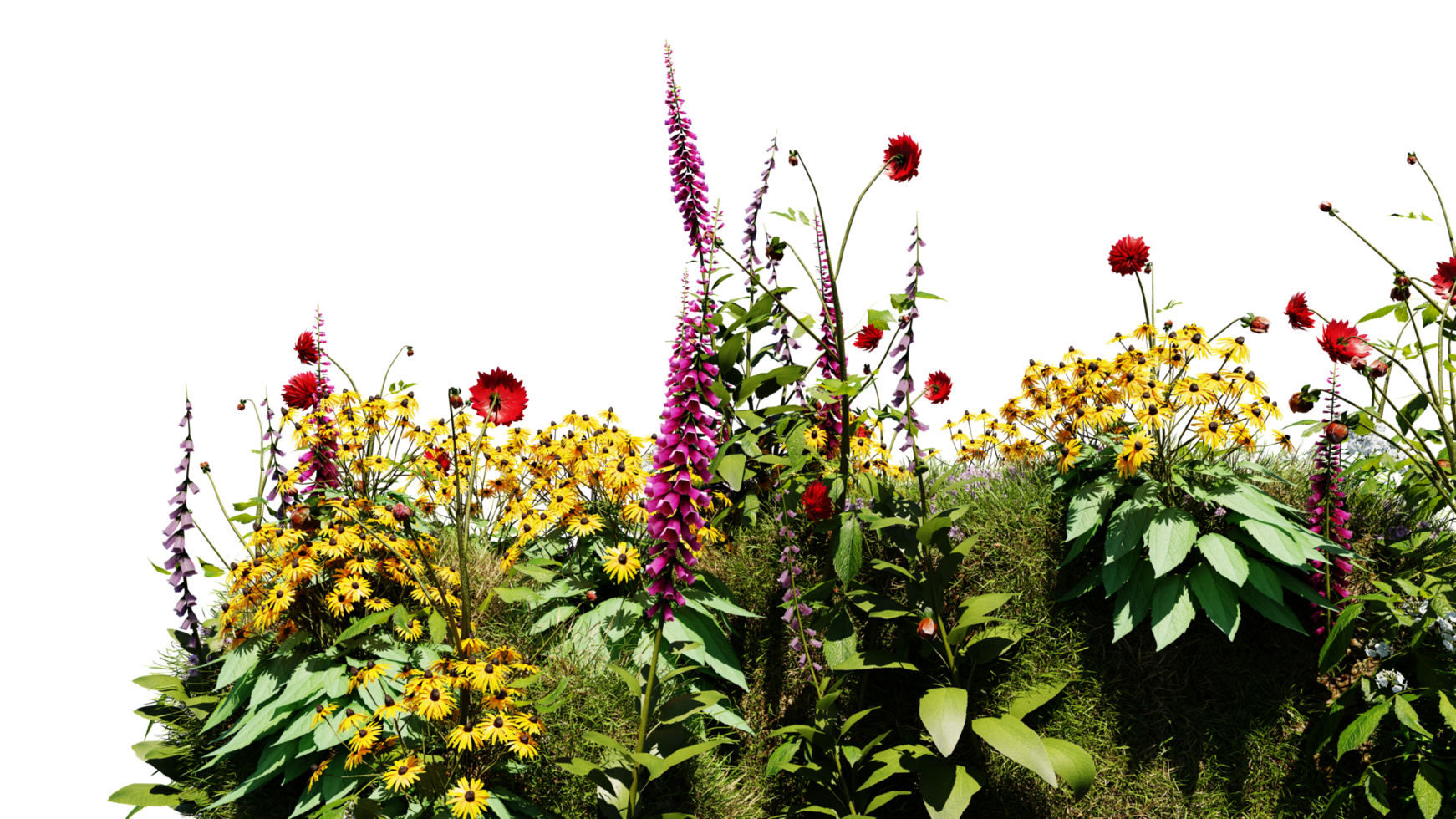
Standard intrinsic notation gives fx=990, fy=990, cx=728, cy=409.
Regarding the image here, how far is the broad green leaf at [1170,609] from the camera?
13.4 ft

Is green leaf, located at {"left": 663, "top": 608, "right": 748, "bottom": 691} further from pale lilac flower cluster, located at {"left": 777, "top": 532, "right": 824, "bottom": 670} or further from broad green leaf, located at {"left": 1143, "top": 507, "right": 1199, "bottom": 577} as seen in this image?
broad green leaf, located at {"left": 1143, "top": 507, "right": 1199, "bottom": 577}

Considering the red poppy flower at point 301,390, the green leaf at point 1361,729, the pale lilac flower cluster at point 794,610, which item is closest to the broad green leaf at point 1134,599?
the green leaf at point 1361,729

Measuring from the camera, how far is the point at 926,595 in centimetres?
426

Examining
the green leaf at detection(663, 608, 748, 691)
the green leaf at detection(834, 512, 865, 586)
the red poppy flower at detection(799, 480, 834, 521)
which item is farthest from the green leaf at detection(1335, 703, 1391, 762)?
the green leaf at detection(663, 608, 748, 691)

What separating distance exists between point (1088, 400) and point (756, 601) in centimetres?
183

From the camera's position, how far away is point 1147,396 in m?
4.33

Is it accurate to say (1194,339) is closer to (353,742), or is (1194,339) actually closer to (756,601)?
(756,601)

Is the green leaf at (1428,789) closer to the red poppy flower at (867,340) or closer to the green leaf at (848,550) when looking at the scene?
the green leaf at (848,550)

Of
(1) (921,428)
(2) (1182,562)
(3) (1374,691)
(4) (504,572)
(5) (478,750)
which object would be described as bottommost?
(3) (1374,691)

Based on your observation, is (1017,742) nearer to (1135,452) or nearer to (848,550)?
(848,550)

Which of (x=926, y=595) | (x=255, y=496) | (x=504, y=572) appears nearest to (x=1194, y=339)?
(x=926, y=595)

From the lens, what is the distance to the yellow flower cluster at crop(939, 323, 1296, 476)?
425 cm

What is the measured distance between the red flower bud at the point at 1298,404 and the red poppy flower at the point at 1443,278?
87 cm

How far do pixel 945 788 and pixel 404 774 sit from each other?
2.08 m
